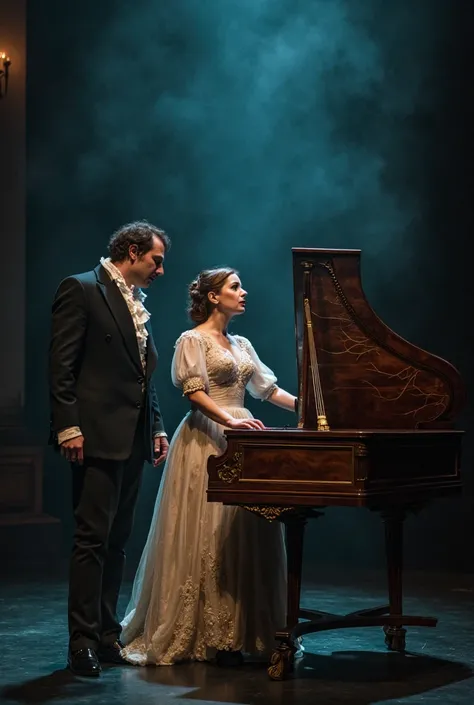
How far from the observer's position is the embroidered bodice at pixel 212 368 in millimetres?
4273

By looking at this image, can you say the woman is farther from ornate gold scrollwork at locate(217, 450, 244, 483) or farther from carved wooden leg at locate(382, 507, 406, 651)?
carved wooden leg at locate(382, 507, 406, 651)

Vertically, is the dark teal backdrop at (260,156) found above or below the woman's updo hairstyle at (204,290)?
above

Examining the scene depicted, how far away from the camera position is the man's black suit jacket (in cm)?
392

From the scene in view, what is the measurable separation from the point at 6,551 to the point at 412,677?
3379 millimetres

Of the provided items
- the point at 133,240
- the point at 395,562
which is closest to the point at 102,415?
the point at 133,240

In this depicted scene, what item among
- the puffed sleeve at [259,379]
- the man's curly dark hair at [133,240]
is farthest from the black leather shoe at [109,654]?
→ the man's curly dark hair at [133,240]

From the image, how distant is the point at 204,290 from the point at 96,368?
2.14 feet

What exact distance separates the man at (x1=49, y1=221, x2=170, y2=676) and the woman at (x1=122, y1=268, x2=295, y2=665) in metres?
0.15

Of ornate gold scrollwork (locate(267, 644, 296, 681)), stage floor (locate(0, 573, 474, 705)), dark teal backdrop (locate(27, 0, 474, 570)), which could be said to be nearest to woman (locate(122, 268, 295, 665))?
stage floor (locate(0, 573, 474, 705))

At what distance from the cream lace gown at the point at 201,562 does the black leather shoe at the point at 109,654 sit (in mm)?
48

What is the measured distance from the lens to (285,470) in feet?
12.4

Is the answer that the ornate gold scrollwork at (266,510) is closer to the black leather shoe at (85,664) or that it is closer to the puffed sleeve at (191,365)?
the puffed sleeve at (191,365)

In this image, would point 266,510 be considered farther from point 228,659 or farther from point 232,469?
point 228,659

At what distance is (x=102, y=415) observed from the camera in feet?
13.1
